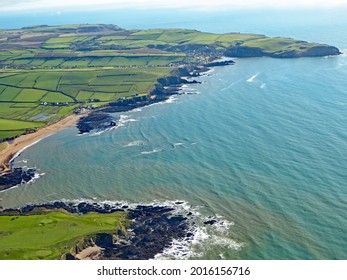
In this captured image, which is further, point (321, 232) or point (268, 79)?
point (268, 79)

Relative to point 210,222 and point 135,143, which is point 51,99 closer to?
point 135,143

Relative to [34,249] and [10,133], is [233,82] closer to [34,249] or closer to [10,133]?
[10,133]

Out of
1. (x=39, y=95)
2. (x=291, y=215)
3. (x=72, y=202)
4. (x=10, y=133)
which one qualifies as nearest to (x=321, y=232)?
(x=291, y=215)

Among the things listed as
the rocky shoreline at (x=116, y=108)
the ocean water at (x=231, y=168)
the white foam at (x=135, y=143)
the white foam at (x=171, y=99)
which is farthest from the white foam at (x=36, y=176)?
the white foam at (x=171, y=99)

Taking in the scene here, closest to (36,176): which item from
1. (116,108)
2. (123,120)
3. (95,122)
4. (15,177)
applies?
(15,177)

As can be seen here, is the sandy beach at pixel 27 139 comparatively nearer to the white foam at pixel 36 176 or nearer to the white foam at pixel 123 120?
the white foam at pixel 36 176

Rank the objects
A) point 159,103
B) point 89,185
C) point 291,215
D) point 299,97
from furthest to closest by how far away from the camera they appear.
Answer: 1. point 159,103
2. point 299,97
3. point 89,185
4. point 291,215

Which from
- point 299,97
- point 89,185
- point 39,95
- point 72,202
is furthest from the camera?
point 39,95
